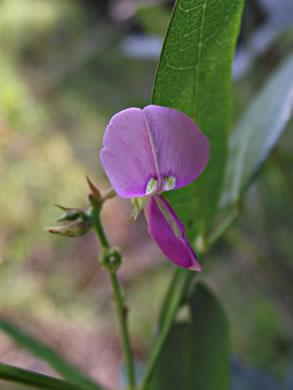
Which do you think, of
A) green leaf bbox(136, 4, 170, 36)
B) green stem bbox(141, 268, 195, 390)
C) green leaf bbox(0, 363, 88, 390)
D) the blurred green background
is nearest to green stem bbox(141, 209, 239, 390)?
green stem bbox(141, 268, 195, 390)

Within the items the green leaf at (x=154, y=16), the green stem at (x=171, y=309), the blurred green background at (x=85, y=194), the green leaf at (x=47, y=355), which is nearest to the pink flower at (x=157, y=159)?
the green stem at (x=171, y=309)

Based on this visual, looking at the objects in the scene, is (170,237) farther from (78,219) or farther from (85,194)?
(85,194)

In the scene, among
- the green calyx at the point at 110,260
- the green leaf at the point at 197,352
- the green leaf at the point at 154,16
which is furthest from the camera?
the green leaf at the point at 154,16

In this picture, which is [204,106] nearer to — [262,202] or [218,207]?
[218,207]

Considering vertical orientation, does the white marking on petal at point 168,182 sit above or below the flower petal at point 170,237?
above

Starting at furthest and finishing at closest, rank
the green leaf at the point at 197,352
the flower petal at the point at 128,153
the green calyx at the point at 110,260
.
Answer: the green leaf at the point at 197,352 → the green calyx at the point at 110,260 → the flower petal at the point at 128,153

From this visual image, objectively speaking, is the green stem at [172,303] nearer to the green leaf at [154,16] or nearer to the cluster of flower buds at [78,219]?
the cluster of flower buds at [78,219]

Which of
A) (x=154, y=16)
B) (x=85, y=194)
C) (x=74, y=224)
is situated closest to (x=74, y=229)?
(x=74, y=224)

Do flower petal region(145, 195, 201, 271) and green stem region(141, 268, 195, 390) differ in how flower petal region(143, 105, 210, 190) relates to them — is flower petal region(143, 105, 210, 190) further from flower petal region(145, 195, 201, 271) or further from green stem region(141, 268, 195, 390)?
green stem region(141, 268, 195, 390)
